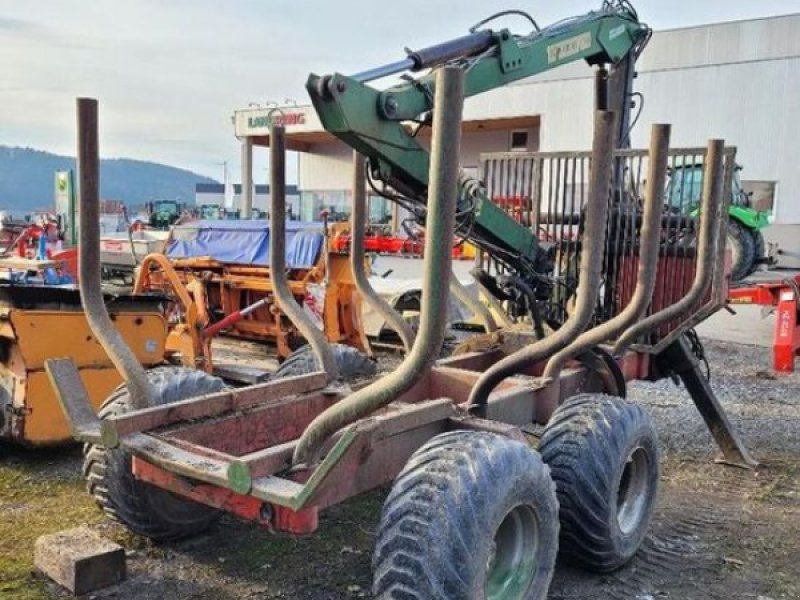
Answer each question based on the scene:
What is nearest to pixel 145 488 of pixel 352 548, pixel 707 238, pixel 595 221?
pixel 352 548

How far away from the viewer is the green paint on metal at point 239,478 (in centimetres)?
271

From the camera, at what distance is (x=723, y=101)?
79.4 ft

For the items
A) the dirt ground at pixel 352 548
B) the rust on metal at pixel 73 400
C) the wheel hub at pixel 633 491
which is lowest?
the dirt ground at pixel 352 548

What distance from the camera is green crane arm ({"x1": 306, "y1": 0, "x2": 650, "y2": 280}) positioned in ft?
11.8

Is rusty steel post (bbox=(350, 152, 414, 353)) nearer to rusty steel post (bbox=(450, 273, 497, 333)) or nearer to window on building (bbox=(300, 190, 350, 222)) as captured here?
rusty steel post (bbox=(450, 273, 497, 333))

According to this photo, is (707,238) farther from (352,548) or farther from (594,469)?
(352,548)

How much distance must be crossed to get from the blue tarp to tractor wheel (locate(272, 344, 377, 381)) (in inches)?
130

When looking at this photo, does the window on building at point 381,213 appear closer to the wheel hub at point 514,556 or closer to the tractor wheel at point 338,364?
the tractor wheel at point 338,364

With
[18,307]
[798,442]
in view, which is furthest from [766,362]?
[18,307]

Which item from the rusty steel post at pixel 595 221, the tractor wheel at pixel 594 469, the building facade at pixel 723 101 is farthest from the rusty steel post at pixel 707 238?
the building facade at pixel 723 101

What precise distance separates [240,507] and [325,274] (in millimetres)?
5262

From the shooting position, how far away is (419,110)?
156 inches

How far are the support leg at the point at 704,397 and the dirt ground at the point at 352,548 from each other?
123mm

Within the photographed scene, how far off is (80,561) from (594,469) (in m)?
2.27
